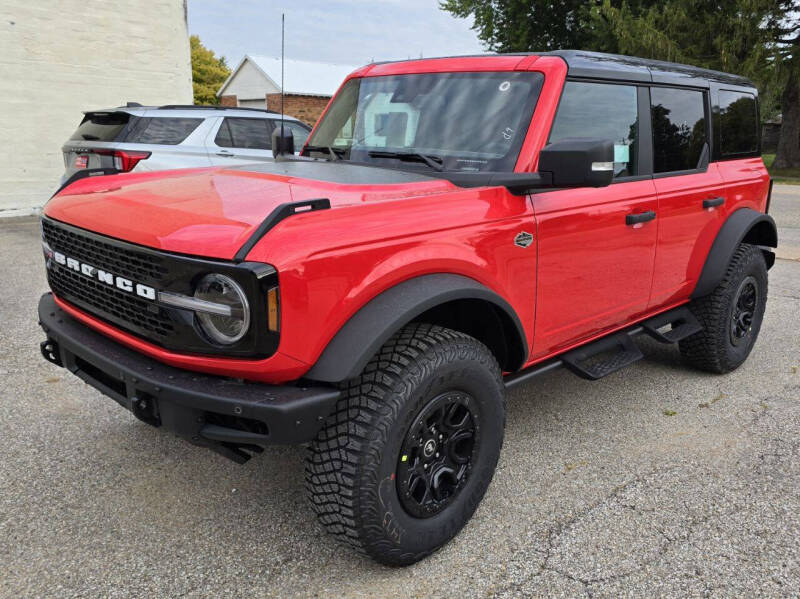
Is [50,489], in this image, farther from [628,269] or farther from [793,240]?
[793,240]

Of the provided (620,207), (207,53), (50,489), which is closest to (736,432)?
(620,207)

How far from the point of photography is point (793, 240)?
10359mm

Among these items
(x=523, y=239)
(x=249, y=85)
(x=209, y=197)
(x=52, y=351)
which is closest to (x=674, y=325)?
(x=523, y=239)

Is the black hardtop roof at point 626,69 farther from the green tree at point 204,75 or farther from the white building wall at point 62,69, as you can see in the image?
the green tree at point 204,75

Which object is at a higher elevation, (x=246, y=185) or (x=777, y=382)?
(x=246, y=185)

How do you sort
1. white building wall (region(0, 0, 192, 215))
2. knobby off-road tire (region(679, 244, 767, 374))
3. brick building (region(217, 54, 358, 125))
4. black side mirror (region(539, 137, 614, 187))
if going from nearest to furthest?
black side mirror (region(539, 137, 614, 187)), knobby off-road tire (region(679, 244, 767, 374)), white building wall (region(0, 0, 192, 215)), brick building (region(217, 54, 358, 125))

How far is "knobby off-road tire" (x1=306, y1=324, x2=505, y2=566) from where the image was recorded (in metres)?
2.28

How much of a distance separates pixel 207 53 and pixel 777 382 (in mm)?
49383

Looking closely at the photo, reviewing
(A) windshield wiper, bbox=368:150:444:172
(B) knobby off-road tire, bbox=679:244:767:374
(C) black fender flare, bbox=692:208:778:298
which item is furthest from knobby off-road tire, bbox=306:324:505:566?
(B) knobby off-road tire, bbox=679:244:767:374

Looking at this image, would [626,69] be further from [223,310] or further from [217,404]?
[217,404]

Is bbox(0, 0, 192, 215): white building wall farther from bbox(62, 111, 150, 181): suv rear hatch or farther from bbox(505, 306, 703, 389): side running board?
bbox(505, 306, 703, 389): side running board

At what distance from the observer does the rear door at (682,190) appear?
3729mm

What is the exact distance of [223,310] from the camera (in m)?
2.11

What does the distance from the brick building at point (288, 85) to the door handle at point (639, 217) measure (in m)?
23.6
